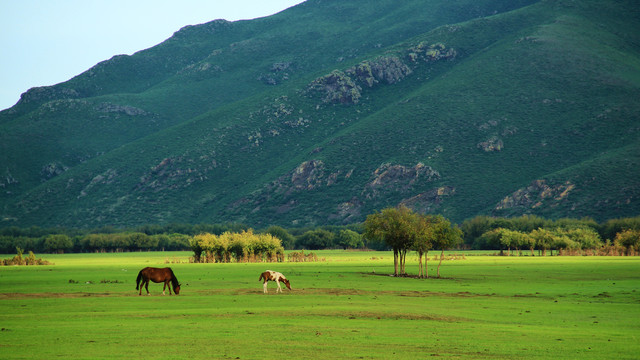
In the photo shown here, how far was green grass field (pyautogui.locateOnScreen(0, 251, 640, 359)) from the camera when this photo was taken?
71.1 ft

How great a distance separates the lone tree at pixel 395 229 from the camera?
189ft

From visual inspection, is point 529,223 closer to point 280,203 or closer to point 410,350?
point 280,203

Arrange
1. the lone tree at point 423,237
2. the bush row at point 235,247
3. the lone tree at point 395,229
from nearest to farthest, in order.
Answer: the lone tree at point 423,237, the lone tree at point 395,229, the bush row at point 235,247

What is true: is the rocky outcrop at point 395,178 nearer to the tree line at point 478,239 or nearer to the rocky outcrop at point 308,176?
the rocky outcrop at point 308,176

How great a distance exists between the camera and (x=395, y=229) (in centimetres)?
5828

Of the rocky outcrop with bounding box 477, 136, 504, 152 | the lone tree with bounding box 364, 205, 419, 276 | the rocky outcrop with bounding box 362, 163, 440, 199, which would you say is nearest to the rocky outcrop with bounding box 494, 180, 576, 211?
the rocky outcrop with bounding box 362, 163, 440, 199

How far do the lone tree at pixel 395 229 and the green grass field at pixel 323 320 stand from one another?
7.48 metres

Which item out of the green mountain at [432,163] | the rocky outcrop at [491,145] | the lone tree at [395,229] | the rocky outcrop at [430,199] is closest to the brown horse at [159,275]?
the lone tree at [395,229]

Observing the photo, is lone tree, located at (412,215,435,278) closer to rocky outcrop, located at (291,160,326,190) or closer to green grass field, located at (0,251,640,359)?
green grass field, located at (0,251,640,359)

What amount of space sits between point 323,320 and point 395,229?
30.1m

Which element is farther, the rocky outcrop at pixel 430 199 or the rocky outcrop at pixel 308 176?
the rocky outcrop at pixel 308 176

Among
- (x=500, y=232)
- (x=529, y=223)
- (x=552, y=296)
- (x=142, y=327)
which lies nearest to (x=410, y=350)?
(x=142, y=327)

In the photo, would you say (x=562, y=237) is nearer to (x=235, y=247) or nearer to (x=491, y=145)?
(x=235, y=247)

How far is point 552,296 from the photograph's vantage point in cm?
4053
